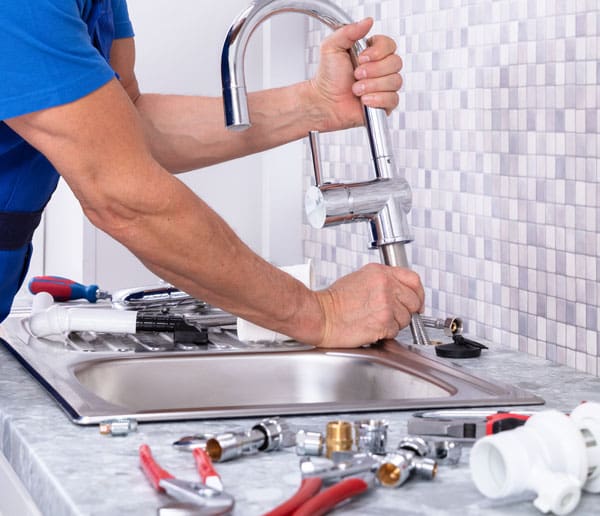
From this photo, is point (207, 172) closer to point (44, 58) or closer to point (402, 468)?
point (44, 58)

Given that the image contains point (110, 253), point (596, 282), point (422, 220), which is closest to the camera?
point (596, 282)

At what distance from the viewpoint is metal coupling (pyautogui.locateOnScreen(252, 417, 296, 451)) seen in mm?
889

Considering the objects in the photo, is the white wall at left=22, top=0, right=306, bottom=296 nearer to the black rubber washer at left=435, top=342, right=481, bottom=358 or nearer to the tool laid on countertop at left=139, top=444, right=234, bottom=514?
the black rubber washer at left=435, top=342, right=481, bottom=358

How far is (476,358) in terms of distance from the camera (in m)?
1.36

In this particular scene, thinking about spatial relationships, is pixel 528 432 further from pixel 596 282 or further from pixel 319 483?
pixel 596 282

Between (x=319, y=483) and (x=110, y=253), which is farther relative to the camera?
(x=110, y=253)

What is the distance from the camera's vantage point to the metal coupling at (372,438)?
875mm

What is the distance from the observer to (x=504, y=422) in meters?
0.88

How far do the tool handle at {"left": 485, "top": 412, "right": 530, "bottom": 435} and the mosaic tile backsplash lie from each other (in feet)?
1.48

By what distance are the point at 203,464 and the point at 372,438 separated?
0.46 feet

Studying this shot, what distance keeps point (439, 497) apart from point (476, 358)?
583 millimetres

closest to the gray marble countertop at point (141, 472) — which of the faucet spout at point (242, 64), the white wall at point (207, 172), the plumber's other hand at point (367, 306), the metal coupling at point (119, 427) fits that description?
the metal coupling at point (119, 427)

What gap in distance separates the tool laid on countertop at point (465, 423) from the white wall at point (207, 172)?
1228mm

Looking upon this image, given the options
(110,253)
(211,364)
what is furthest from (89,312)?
(110,253)
